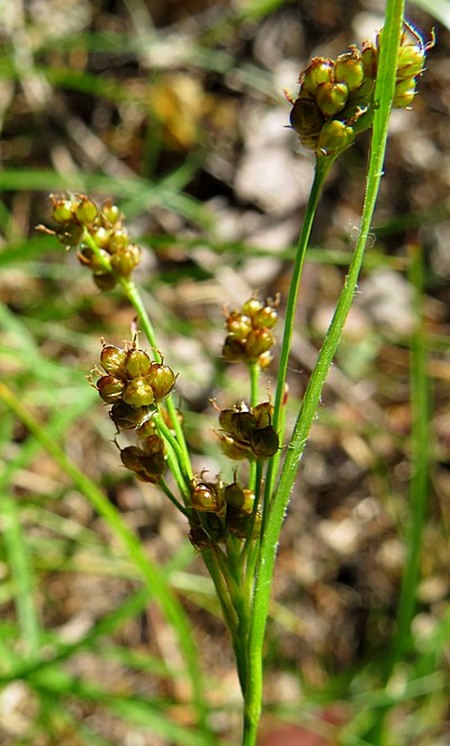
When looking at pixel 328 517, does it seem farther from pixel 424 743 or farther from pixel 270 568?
pixel 270 568

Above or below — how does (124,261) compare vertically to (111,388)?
above

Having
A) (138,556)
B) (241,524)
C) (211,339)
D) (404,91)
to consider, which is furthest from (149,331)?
(211,339)

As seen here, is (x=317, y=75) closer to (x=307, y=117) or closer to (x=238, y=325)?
(x=307, y=117)

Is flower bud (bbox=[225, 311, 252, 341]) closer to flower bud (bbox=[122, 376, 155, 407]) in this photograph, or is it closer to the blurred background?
flower bud (bbox=[122, 376, 155, 407])

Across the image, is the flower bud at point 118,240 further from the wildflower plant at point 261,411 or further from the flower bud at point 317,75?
the flower bud at point 317,75

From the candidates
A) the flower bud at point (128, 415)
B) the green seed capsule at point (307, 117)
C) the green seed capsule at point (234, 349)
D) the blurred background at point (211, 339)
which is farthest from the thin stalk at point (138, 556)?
the green seed capsule at point (307, 117)

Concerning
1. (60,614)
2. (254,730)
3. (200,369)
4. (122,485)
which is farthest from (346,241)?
(254,730)
